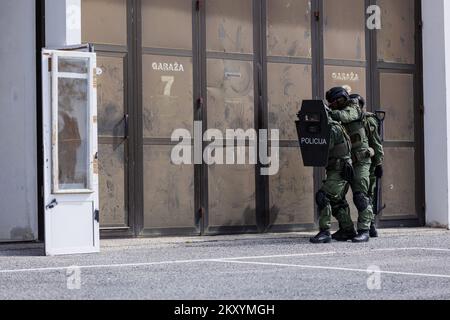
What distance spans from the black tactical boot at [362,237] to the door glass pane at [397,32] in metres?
3.43

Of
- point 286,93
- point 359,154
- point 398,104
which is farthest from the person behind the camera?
point 398,104

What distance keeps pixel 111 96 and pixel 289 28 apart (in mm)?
2884

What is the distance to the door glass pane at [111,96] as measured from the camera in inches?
510

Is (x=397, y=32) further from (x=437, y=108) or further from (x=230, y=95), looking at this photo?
(x=230, y=95)

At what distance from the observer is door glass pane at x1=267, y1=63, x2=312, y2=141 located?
1431 centimetres

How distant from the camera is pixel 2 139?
12.8 m

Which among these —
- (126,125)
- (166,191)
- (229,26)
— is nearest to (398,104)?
(229,26)

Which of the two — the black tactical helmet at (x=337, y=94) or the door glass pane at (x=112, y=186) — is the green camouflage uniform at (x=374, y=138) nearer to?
the black tactical helmet at (x=337, y=94)

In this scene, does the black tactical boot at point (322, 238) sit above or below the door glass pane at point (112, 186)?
below

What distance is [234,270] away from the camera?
9.53 m

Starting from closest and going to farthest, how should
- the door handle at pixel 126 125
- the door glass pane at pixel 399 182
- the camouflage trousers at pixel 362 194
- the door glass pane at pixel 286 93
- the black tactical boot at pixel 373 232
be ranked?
the camouflage trousers at pixel 362 194 < the door handle at pixel 126 125 < the black tactical boot at pixel 373 232 < the door glass pane at pixel 286 93 < the door glass pane at pixel 399 182

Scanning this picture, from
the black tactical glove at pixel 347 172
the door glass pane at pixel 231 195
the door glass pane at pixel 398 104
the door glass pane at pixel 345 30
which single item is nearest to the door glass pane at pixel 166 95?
the door glass pane at pixel 231 195

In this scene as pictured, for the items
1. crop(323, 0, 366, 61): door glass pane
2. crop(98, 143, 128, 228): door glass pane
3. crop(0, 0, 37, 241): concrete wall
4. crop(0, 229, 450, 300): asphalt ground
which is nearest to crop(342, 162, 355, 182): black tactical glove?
crop(0, 229, 450, 300): asphalt ground
